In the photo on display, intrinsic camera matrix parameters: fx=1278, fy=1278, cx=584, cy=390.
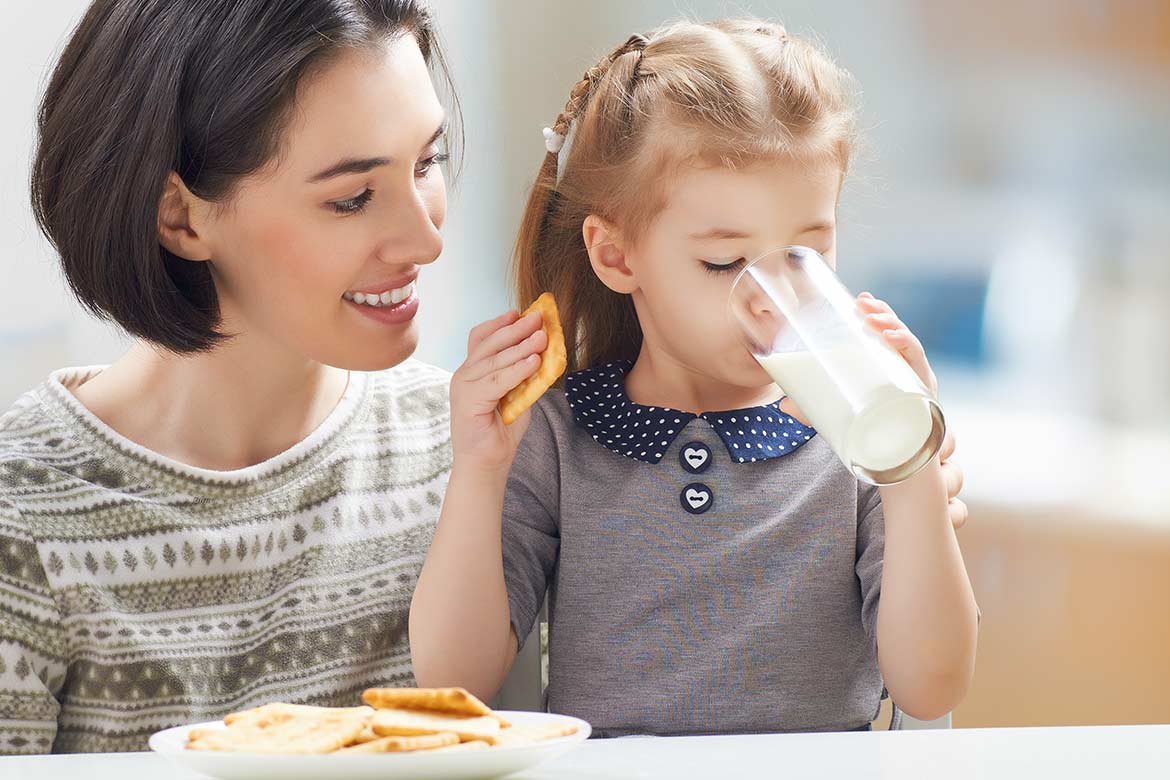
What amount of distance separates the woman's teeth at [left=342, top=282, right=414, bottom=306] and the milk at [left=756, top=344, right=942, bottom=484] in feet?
1.83

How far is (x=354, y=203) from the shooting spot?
4.21ft

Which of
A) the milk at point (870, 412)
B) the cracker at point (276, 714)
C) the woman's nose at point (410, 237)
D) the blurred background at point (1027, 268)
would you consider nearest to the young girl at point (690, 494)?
the woman's nose at point (410, 237)

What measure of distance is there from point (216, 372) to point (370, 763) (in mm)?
825

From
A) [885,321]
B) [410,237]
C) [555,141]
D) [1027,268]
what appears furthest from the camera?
[1027,268]

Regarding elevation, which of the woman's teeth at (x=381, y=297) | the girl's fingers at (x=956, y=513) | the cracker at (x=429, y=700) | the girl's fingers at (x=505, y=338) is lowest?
the cracker at (x=429, y=700)

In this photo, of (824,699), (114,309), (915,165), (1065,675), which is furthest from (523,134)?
(1065,675)

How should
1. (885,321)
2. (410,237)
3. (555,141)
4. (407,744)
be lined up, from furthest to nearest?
(555,141) → (410,237) → (885,321) → (407,744)

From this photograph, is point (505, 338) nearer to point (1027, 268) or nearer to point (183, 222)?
point (183, 222)

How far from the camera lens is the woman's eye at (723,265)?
1.17m

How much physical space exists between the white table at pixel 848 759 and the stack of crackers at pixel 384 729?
0.19ft

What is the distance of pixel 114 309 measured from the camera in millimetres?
1352

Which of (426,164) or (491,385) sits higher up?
(426,164)

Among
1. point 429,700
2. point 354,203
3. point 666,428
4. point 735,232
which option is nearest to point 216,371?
point 354,203

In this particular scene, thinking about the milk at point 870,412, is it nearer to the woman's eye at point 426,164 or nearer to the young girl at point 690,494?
the young girl at point 690,494
